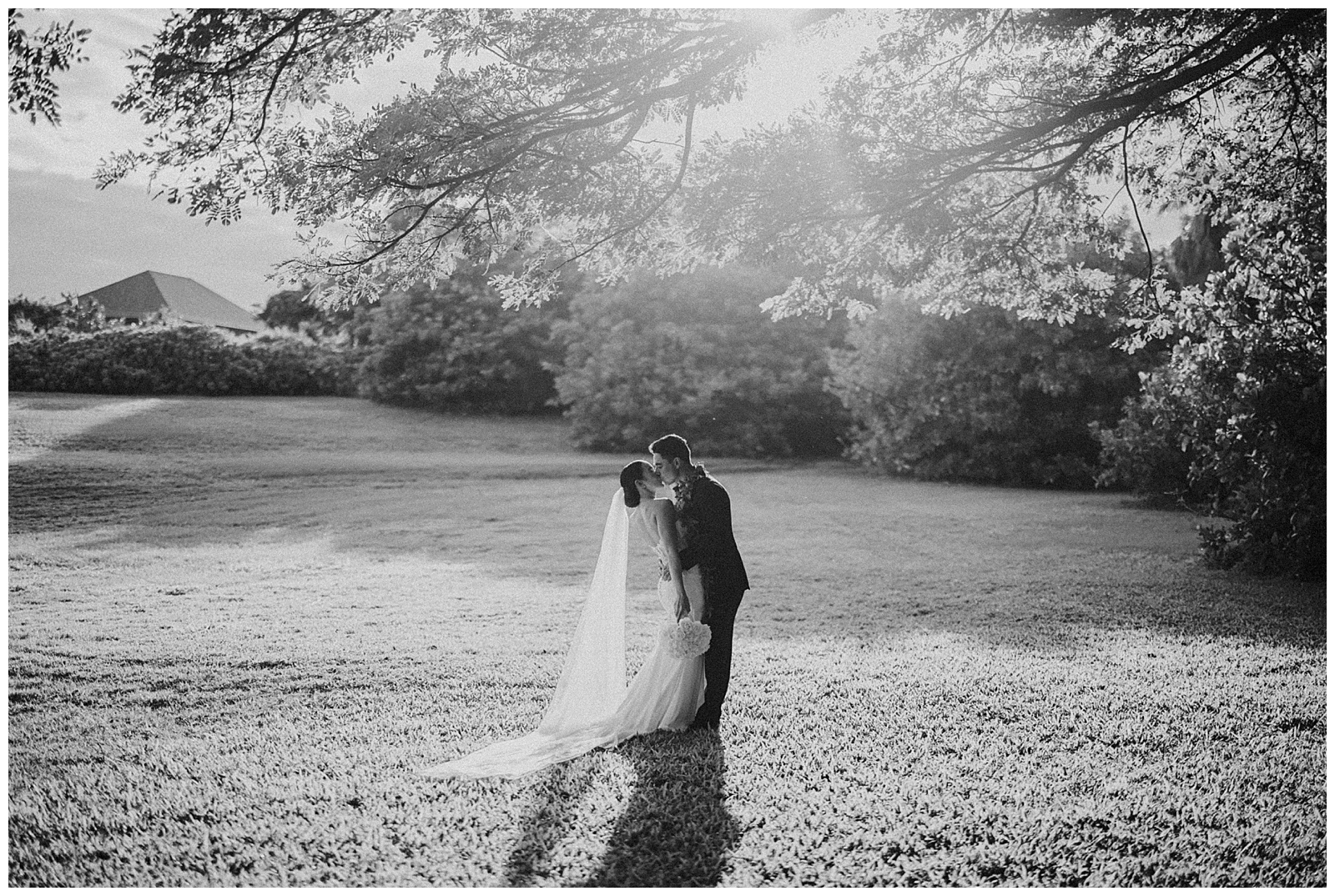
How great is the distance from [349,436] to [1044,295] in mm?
11412

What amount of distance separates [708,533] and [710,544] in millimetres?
50

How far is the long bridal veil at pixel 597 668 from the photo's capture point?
12.8 feet

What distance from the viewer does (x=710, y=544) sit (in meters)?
3.88

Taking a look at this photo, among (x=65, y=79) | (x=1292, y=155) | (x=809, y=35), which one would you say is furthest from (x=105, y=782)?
(x=1292, y=155)

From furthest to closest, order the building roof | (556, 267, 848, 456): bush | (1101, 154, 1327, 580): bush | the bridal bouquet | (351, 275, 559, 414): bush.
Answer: (351, 275, 559, 414): bush < (556, 267, 848, 456): bush < the building roof < (1101, 154, 1327, 580): bush < the bridal bouquet

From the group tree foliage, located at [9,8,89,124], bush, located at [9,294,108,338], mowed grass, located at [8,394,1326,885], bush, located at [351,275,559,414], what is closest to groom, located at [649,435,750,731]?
mowed grass, located at [8,394,1326,885]

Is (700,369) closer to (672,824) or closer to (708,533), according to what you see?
Answer: (708,533)

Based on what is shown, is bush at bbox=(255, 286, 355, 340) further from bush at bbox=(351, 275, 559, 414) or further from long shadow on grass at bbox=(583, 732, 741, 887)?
long shadow on grass at bbox=(583, 732, 741, 887)

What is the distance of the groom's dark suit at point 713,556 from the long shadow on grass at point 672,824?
1.29ft

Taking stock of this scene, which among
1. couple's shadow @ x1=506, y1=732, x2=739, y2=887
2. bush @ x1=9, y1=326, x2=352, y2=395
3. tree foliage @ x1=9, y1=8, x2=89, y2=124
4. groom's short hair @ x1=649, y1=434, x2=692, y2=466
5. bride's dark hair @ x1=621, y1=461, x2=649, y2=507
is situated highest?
tree foliage @ x1=9, y1=8, x2=89, y2=124

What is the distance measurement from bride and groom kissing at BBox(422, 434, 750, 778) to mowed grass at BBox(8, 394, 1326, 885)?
20cm

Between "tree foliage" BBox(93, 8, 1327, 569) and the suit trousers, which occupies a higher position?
"tree foliage" BBox(93, 8, 1327, 569)

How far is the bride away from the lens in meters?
3.83

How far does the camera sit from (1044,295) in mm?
6840
